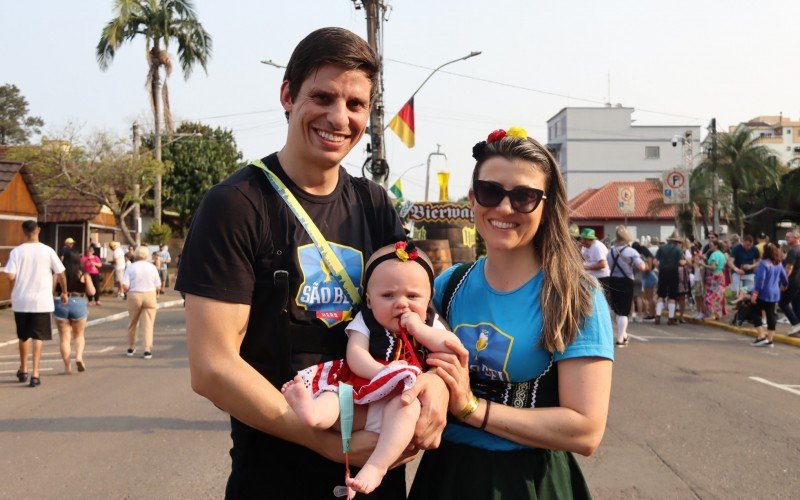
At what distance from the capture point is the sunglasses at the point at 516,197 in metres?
2.60

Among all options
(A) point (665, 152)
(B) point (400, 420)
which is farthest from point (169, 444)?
(A) point (665, 152)

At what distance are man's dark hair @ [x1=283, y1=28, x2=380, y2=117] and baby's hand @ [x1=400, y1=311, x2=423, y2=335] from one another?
774 mm

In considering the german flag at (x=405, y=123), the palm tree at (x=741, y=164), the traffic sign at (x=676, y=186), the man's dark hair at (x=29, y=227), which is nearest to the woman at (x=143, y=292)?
the man's dark hair at (x=29, y=227)

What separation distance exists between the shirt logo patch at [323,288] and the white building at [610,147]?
85.2 metres

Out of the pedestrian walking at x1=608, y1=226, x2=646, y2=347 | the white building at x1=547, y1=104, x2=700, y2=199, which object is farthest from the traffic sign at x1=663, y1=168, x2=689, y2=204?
the white building at x1=547, y1=104, x2=700, y2=199

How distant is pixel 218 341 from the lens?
2.22 metres

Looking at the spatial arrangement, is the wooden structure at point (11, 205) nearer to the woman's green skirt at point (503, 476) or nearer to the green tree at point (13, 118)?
the woman's green skirt at point (503, 476)

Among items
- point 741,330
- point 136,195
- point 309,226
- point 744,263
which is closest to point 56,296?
point 309,226

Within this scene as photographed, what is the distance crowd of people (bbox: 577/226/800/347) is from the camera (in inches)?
533

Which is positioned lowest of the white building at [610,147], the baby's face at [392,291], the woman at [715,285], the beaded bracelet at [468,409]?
the woman at [715,285]

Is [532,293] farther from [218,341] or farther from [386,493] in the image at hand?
[218,341]

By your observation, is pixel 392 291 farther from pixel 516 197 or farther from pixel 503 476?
pixel 503 476

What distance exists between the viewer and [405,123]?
2138 centimetres

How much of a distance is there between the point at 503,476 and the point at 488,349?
0.40m
